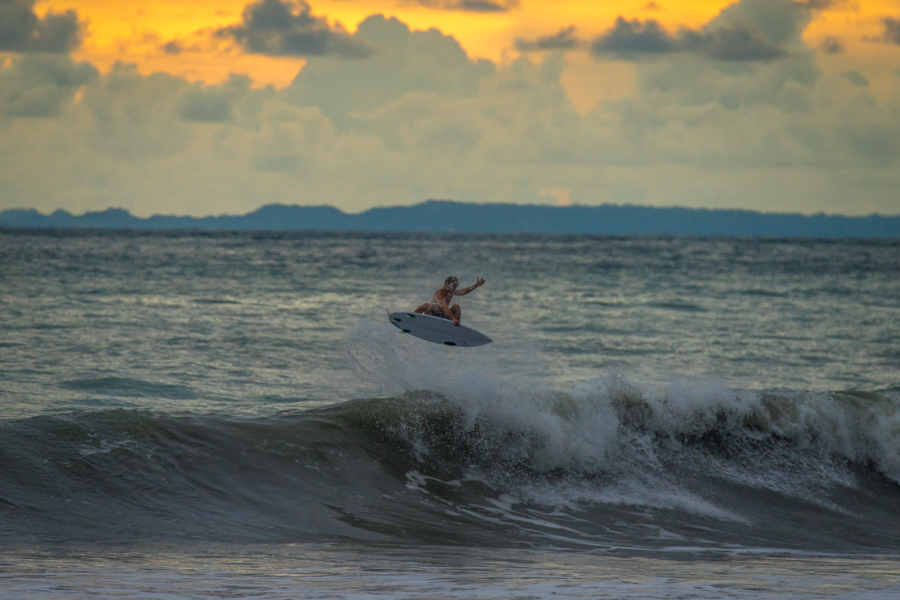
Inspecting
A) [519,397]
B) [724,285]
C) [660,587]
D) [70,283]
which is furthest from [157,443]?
[724,285]

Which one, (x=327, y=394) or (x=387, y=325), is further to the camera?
(x=327, y=394)

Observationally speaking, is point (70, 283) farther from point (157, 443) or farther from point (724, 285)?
point (724, 285)

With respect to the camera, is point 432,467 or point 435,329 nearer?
point 432,467

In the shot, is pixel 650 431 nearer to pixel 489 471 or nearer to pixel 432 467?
pixel 489 471

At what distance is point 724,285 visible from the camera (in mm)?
51125

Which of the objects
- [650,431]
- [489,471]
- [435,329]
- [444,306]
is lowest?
[489,471]

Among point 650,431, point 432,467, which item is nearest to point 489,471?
point 432,467

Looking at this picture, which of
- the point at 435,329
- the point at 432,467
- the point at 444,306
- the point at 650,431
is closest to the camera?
the point at 432,467

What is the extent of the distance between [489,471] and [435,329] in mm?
2890

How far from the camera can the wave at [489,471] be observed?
34.6 ft

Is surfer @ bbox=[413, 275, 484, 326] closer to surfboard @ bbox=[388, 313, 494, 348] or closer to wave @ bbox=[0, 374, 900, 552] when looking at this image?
surfboard @ bbox=[388, 313, 494, 348]

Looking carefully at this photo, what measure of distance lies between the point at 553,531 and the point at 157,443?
19.7ft

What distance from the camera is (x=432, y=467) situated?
1312 cm

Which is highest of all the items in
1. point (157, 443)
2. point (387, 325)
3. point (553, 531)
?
point (387, 325)
